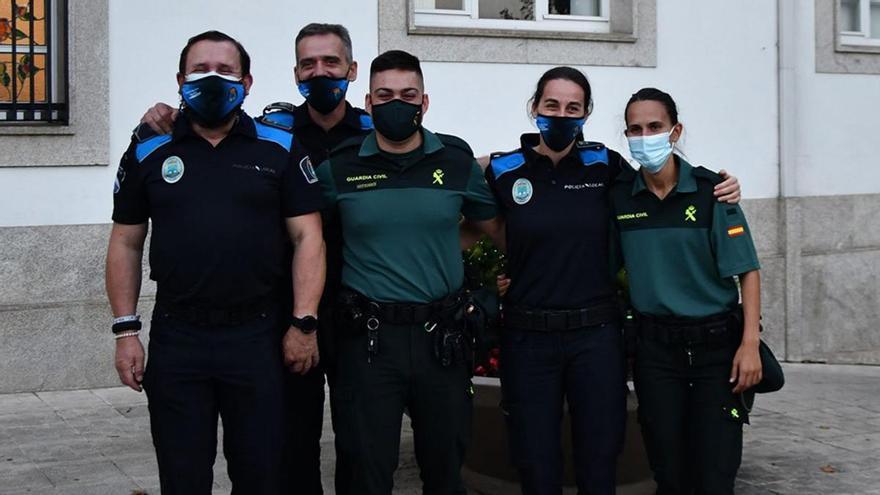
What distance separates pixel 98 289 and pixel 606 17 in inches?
187

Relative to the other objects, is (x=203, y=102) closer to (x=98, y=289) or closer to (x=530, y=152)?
(x=530, y=152)

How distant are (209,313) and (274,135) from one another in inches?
27.7

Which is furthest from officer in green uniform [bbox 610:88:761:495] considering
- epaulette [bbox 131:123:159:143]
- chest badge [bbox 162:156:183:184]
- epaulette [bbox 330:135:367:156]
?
epaulette [bbox 131:123:159:143]

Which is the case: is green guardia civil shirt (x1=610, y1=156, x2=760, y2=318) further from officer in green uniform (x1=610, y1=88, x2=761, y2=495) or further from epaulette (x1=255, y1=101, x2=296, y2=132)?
epaulette (x1=255, y1=101, x2=296, y2=132)

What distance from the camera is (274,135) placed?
14.2 feet

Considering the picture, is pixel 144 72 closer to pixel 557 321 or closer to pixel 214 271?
pixel 214 271

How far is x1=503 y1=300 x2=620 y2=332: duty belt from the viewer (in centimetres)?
446

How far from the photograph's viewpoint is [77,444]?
6.63 metres

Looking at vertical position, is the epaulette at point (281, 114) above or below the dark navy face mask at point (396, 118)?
above

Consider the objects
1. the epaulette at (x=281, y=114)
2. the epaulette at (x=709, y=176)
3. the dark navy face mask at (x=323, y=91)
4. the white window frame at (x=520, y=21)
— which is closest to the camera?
the epaulette at (x=709, y=176)

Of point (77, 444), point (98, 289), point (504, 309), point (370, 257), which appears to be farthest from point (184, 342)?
point (98, 289)

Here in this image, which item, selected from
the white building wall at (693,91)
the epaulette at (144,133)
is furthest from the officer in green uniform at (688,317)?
the white building wall at (693,91)

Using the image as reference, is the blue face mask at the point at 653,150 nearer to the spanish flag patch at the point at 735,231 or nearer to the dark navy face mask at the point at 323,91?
the spanish flag patch at the point at 735,231

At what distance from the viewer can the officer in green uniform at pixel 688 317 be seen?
4426 mm
